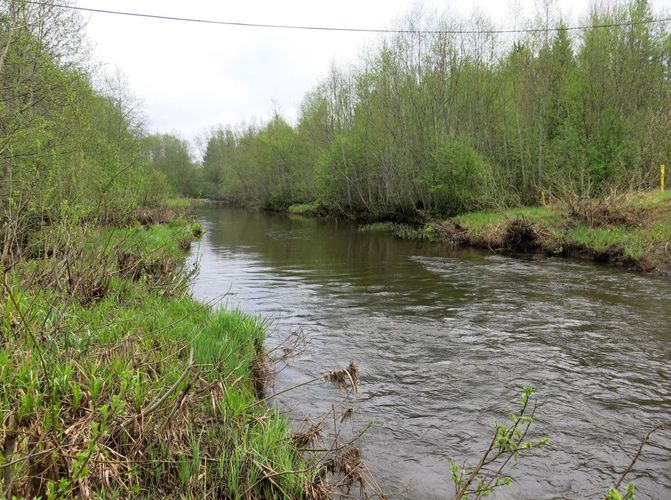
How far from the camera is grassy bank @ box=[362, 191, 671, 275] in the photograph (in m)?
15.5

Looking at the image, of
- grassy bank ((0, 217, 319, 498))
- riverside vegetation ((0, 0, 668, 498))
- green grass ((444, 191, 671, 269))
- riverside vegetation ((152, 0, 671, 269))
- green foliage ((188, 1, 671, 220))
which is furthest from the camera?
green foliage ((188, 1, 671, 220))

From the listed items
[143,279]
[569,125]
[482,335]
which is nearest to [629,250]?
[482,335]

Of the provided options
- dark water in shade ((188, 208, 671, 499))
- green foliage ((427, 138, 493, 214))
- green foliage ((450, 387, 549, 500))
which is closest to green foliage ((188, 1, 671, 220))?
green foliage ((427, 138, 493, 214))

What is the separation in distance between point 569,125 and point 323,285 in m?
19.4

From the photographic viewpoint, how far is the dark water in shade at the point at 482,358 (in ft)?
15.9

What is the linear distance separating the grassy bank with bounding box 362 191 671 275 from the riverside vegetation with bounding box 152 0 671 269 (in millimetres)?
78

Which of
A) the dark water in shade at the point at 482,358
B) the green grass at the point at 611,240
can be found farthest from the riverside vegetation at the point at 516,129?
the dark water in shade at the point at 482,358

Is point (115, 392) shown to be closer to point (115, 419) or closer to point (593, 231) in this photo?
point (115, 419)

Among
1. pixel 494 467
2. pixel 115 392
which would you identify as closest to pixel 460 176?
pixel 494 467

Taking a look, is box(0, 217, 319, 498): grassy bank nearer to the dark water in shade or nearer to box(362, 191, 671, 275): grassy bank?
the dark water in shade

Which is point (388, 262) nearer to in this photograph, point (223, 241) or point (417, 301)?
point (417, 301)

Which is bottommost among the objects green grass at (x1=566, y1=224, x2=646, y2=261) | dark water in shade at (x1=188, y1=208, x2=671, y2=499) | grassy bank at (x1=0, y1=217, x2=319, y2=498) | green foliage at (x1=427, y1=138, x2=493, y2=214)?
dark water in shade at (x1=188, y1=208, x2=671, y2=499)

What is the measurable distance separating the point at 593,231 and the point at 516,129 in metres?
14.1

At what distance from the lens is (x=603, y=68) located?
85.5 feet
